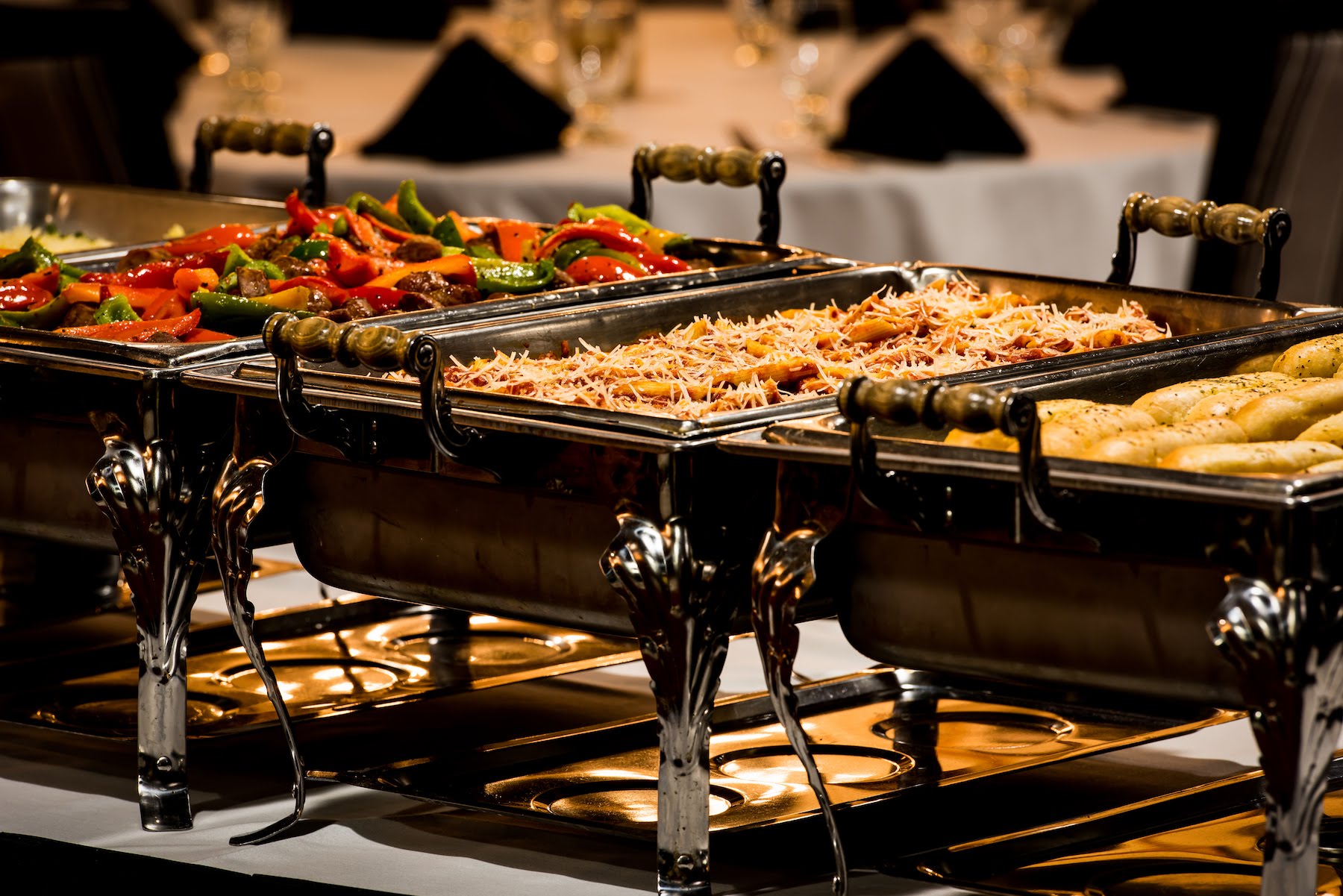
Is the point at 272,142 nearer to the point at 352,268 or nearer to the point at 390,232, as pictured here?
the point at 390,232

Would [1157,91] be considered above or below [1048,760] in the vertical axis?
above

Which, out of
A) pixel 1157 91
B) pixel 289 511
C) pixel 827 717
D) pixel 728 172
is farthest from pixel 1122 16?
pixel 289 511

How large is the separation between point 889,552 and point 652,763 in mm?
574

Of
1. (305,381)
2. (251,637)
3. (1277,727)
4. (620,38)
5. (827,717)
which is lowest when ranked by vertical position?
(827,717)

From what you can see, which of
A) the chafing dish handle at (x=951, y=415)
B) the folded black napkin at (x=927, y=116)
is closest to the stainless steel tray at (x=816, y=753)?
the chafing dish handle at (x=951, y=415)

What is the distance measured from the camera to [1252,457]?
1.55m

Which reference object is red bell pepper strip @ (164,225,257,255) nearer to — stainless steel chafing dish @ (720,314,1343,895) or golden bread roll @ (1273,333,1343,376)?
stainless steel chafing dish @ (720,314,1343,895)

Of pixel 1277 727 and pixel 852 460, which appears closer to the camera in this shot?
pixel 1277 727

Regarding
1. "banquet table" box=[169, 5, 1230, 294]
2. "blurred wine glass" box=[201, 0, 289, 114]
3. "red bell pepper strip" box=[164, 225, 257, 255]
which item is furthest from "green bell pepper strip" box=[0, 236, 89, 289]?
"blurred wine glass" box=[201, 0, 289, 114]

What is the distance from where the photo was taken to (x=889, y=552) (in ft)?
5.33

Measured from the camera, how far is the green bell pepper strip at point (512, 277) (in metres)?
2.44

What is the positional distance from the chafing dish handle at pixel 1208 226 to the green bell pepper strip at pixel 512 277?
2.22ft

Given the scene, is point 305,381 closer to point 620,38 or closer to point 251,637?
point 251,637

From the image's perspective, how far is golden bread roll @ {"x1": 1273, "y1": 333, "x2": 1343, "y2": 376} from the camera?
194cm
